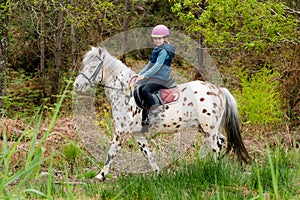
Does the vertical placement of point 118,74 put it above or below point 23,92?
above

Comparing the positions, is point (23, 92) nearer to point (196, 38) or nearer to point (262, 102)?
point (196, 38)

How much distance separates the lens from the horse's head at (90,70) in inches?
232

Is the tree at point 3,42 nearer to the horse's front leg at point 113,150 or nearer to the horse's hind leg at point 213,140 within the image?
the horse's front leg at point 113,150

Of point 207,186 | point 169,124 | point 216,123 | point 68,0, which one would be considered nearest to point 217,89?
point 216,123

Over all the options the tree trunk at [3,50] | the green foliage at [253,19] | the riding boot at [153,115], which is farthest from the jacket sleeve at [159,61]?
the tree trunk at [3,50]

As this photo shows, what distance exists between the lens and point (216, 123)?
635 centimetres

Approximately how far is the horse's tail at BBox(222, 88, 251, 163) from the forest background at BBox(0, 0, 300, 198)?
53 centimetres

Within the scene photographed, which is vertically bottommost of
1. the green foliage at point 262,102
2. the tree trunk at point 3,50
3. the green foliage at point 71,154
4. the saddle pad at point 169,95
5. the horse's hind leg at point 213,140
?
the green foliage at point 71,154

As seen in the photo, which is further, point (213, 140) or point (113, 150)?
point (213, 140)

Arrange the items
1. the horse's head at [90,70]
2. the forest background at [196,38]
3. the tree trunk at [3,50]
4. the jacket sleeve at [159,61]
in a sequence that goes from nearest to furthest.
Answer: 1. the jacket sleeve at [159,61]
2. the horse's head at [90,70]
3. the forest background at [196,38]
4. the tree trunk at [3,50]

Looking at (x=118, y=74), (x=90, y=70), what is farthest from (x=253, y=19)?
(x=90, y=70)

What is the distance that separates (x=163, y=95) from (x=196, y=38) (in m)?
7.90

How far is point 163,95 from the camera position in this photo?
597cm

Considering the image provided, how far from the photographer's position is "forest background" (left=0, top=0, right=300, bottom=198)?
8.54 metres
